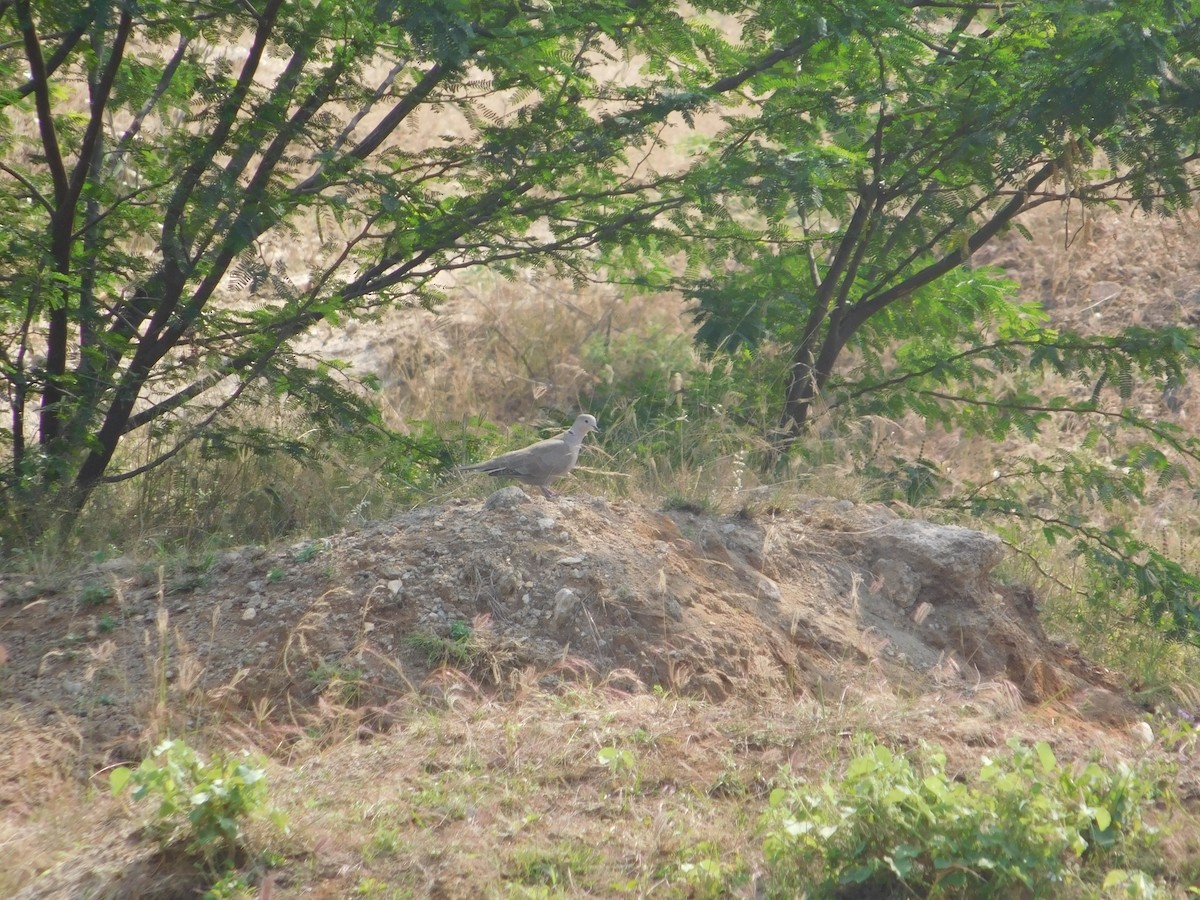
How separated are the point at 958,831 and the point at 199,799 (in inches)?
82.9

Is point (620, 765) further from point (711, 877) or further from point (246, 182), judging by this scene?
point (246, 182)

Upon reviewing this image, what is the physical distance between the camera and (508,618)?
5195 mm

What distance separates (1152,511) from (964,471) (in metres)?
1.48

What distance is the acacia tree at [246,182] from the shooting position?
20.3 feet

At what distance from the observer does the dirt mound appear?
4.83 m

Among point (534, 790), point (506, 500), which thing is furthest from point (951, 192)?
point (534, 790)

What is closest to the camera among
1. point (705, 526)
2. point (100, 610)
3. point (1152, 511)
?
point (100, 610)

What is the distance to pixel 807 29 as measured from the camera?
6961mm

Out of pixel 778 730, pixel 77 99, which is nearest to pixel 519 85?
pixel 778 730

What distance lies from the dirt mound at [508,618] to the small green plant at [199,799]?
0.79 metres

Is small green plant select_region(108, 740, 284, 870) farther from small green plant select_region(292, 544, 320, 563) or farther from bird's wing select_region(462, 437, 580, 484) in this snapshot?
bird's wing select_region(462, 437, 580, 484)

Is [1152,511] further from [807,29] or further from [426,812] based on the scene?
[426,812]

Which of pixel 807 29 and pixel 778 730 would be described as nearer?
pixel 778 730

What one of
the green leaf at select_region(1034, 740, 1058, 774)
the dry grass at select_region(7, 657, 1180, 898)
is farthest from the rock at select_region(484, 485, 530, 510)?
the green leaf at select_region(1034, 740, 1058, 774)
